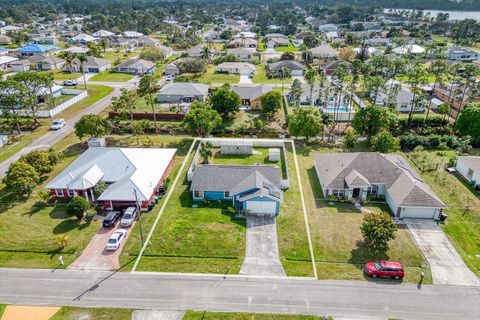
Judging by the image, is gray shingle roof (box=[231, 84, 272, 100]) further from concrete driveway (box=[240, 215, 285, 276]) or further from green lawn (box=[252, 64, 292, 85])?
concrete driveway (box=[240, 215, 285, 276])

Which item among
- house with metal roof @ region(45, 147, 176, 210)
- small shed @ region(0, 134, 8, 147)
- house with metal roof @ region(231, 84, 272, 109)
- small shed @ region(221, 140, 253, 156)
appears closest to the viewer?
house with metal roof @ region(45, 147, 176, 210)

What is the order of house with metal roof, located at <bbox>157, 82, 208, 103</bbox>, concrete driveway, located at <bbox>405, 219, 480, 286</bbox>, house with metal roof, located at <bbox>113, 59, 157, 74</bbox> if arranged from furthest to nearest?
house with metal roof, located at <bbox>113, 59, 157, 74</bbox>, house with metal roof, located at <bbox>157, 82, 208, 103</bbox>, concrete driveway, located at <bbox>405, 219, 480, 286</bbox>

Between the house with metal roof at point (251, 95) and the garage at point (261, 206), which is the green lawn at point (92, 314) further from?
the house with metal roof at point (251, 95)

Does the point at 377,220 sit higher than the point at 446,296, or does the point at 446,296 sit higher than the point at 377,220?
the point at 377,220

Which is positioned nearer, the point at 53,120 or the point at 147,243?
the point at 147,243

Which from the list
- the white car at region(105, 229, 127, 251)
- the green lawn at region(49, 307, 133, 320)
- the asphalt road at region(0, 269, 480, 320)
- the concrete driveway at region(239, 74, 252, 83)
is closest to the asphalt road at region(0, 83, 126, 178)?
the white car at region(105, 229, 127, 251)

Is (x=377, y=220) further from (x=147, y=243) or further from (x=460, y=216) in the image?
(x=147, y=243)

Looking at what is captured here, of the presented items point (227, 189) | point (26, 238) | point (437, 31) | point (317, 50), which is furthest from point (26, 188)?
point (437, 31)
